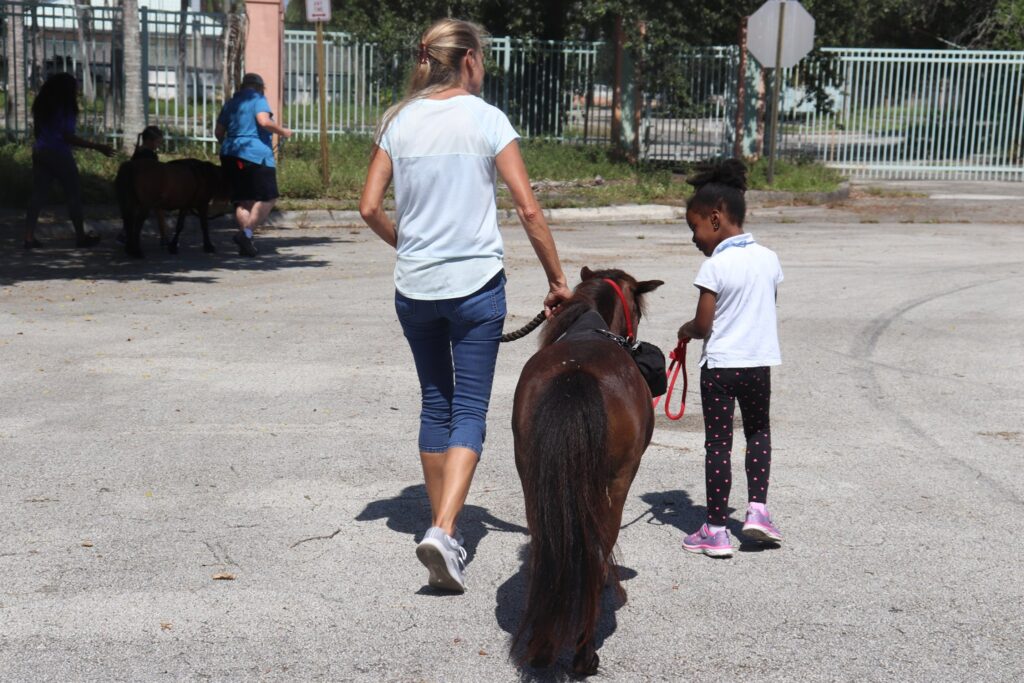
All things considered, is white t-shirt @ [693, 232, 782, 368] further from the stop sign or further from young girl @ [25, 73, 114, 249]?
the stop sign

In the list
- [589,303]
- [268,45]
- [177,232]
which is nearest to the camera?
[589,303]

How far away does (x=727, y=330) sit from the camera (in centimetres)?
496

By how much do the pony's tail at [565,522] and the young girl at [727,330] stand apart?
3.84 feet

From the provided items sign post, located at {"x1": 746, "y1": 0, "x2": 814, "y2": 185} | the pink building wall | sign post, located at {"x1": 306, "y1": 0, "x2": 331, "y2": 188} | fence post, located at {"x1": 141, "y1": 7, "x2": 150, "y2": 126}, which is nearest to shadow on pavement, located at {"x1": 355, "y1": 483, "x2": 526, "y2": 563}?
sign post, located at {"x1": 306, "y1": 0, "x2": 331, "y2": 188}

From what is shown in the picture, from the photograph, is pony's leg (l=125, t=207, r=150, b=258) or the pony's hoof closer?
the pony's hoof

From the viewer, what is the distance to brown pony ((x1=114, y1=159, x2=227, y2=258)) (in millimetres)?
12664

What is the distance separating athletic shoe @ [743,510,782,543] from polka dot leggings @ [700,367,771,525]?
0.23 feet

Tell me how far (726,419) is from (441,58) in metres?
1.83

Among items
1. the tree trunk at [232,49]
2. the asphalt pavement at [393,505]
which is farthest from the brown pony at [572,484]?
the tree trunk at [232,49]

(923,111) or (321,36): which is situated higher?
(321,36)

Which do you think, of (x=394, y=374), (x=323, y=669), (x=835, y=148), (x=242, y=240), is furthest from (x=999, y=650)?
(x=835, y=148)

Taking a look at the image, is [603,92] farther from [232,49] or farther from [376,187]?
[376,187]

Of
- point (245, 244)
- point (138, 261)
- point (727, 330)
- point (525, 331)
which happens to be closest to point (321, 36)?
point (245, 244)

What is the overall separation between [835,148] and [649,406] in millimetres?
22425
